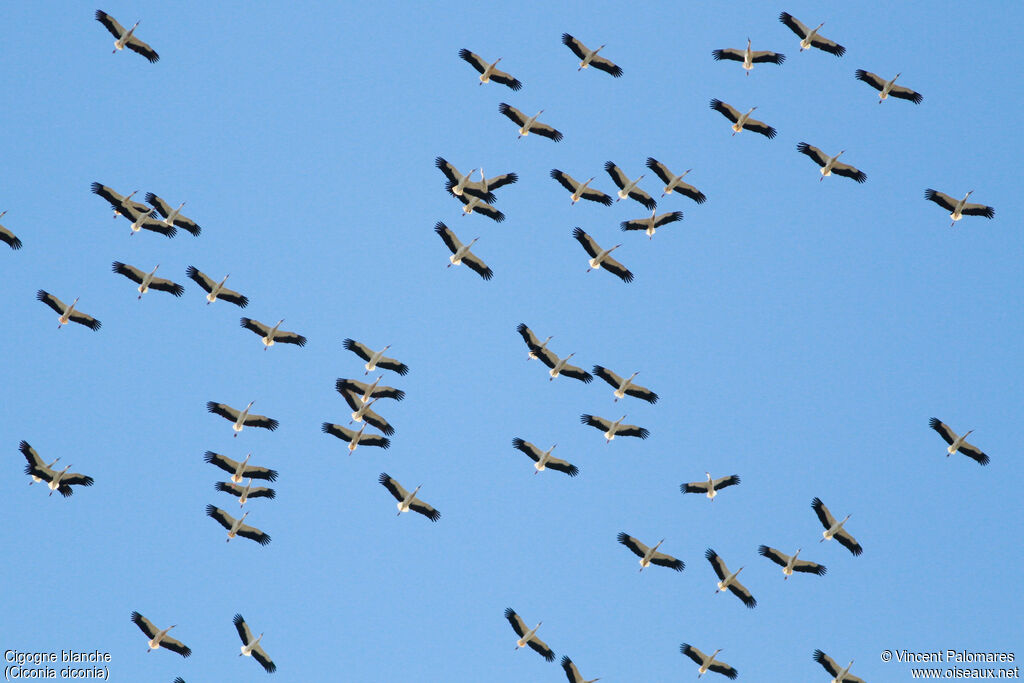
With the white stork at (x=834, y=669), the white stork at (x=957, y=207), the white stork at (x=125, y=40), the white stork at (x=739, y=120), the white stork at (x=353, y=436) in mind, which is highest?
the white stork at (x=125, y=40)

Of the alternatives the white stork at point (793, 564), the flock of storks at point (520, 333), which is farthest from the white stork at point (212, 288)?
the white stork at point (793, 564)

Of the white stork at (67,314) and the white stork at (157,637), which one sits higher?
the white stork at (67,314)

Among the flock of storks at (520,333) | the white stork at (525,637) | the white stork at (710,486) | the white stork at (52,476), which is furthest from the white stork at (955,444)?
the white stork at (52,476)

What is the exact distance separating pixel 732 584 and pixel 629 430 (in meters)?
5.91

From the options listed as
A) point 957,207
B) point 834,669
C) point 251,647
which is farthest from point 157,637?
point 957,207

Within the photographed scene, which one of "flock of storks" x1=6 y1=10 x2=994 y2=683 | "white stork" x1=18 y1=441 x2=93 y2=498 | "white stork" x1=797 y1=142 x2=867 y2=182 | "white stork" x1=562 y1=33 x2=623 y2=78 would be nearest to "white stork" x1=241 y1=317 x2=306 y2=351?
"flock of storks" x1=6 y1=10 x2=994 y2=683

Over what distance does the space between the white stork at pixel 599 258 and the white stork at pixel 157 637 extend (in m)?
17.7

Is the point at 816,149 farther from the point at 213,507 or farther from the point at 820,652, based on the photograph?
the point at 213,507

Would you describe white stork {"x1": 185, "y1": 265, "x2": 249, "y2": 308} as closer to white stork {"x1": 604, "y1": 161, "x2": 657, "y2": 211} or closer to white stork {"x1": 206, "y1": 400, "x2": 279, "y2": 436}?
white stork {"x1": 206, "y1": 400, "x2": 279, "y2": 436}

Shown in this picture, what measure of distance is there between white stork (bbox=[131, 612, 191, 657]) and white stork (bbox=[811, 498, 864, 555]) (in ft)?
66.6

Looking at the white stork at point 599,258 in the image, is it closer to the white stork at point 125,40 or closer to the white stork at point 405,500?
the white stork at point 405,500

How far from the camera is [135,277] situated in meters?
40.9

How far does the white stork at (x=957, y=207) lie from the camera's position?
4103cm

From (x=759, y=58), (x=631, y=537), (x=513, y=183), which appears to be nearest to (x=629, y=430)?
(x=631, y=537)
